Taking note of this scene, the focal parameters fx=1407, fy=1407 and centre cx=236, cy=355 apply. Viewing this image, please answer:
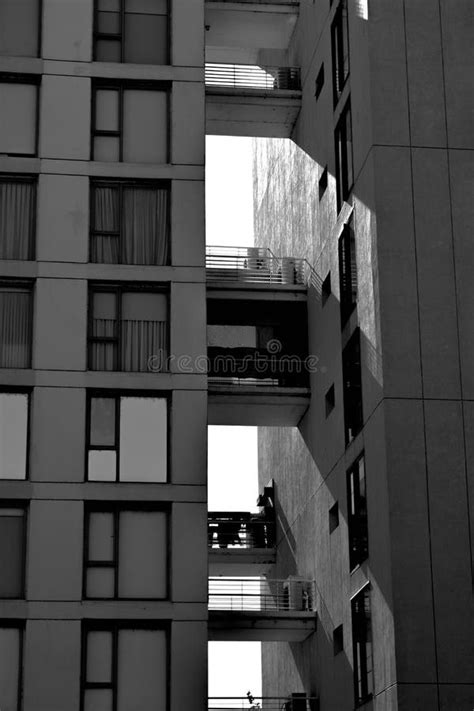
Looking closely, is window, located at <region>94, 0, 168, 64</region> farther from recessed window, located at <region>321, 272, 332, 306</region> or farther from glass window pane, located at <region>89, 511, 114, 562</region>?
glass window pane, located at <region>89, 511, 114, 562</region>

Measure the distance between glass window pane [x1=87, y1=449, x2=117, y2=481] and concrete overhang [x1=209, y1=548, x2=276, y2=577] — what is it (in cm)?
835

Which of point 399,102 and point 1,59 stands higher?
point 1,59

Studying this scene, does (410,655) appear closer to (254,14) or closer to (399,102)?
(399,102)

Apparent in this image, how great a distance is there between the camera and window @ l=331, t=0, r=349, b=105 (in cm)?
4075

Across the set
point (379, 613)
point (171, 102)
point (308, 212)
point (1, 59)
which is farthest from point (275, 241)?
point (379, 613)

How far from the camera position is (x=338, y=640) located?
38.4 meters

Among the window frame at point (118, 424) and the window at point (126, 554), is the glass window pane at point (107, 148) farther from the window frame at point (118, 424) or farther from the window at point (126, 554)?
the window at point (126, 554)

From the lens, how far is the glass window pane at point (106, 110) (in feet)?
139

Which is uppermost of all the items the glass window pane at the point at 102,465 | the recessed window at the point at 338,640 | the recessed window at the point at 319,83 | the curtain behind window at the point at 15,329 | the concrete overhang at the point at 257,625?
the recessed window at the point at 319,83

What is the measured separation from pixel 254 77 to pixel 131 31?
478 centimetres

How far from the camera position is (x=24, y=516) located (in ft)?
124

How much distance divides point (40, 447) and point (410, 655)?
39.6ft

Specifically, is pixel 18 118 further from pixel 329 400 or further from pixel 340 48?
pixel 329 400

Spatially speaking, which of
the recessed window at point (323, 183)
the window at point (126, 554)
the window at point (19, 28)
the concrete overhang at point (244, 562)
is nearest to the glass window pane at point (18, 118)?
the window at point (19, 28)
